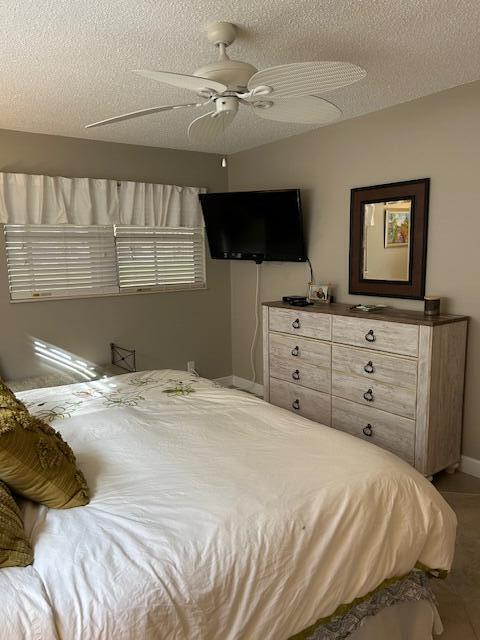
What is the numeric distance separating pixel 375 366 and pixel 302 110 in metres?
1.70

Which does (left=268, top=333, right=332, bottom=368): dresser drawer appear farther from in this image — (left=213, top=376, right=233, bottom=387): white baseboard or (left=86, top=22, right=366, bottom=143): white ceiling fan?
(left=86, top=22, right=366, bottom=143): white ceiling fan

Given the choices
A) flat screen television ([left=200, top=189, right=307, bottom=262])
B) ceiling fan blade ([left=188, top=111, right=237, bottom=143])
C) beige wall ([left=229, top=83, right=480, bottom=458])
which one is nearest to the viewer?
ceiling fan blade ([left=188, top=111, right=237, bottom=143])

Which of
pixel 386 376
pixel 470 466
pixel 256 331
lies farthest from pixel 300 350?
pixel 470 466

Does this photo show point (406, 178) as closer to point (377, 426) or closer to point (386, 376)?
point (386, 376)

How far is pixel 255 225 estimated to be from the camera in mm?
4211

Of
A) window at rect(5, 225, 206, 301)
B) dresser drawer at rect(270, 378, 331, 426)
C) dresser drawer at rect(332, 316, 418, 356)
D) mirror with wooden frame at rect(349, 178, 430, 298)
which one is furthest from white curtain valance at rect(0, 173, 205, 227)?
dresser drawer at rect(332, 316, 418, 356)

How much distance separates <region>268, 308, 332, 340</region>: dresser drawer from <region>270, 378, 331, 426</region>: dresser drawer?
0.45 metres

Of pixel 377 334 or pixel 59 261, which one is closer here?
pixel 377 334

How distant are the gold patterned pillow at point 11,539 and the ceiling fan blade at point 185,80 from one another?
152 cm

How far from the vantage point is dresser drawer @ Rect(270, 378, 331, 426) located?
11.5 feet

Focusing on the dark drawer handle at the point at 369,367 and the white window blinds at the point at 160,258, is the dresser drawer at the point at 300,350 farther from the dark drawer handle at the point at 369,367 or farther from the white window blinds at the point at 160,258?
the white window blinds at the point at 160,258

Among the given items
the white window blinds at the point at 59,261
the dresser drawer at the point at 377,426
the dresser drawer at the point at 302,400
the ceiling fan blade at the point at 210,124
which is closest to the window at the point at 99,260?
the white window blinds at the point at 59,261

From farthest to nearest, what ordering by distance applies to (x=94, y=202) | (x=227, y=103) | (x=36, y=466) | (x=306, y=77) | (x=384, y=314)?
1. (x=94, y=202)
2. (x=384, y=314)
3. (x=227, y=103)
4. (x=306, y=77)
5. (x=36, y=466)

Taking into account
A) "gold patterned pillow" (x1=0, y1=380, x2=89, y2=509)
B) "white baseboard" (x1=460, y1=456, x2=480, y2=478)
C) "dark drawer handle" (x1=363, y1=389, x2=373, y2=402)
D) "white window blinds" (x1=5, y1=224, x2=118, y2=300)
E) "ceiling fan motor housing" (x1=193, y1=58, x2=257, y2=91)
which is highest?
"ceiling fan motor housing" (x1=193, y1=58, x2=257, y2=91)
